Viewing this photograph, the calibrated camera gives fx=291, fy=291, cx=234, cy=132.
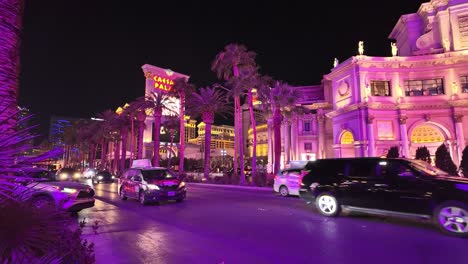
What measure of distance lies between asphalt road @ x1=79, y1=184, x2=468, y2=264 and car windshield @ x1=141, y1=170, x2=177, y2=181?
3.65 meters

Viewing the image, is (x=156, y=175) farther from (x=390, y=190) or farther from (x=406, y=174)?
(x=406, y=174)

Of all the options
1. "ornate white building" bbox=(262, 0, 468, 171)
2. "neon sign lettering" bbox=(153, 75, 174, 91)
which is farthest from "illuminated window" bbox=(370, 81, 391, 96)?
"neon sign lettering" bbox=(153, 75, 174, 91)

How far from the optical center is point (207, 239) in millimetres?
6863

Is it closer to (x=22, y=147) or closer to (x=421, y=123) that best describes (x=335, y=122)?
(x=421, y=123)

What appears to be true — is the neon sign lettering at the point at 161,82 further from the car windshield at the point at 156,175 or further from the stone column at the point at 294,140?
the car windshield at the point at 156,175

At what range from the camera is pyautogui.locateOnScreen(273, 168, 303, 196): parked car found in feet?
54.0

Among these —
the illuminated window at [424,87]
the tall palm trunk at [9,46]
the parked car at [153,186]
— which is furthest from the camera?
the illuminated window at [424,87]

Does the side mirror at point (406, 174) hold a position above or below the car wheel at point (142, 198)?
above

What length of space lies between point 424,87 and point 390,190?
34.7m

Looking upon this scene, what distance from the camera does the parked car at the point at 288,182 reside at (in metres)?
16.5

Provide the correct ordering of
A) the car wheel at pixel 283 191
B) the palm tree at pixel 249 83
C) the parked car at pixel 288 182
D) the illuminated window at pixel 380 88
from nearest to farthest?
the parked car at pixel 288 182 → the car wheel at pixel 283 191 → the palm tree at pixel 249 83 → the illuminated window at pixel 380 88

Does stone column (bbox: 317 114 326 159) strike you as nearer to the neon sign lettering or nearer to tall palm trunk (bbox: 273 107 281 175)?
tall palm trunk (bbox: 273 107 281 175)

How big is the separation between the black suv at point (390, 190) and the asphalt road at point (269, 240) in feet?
1.50

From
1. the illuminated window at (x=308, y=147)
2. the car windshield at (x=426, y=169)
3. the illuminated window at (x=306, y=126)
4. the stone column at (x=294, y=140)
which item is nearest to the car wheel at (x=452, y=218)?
the car windshield at (x=426, y=169)
